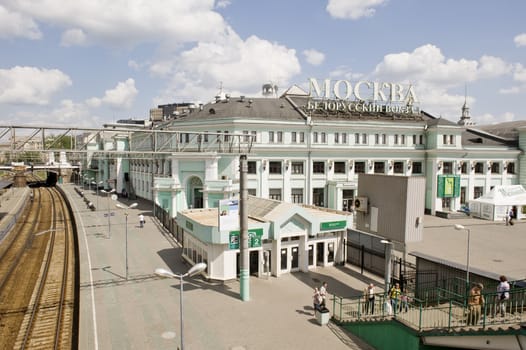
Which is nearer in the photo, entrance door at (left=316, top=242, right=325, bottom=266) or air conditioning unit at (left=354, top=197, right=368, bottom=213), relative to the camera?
air conditioning unit at (left=354, top=197, right=368, bottom=213)

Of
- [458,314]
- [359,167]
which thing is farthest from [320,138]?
[458,314]

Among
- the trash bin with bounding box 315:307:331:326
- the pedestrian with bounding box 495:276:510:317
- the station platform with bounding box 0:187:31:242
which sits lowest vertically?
the station platform with bounding box 0:187:31:242

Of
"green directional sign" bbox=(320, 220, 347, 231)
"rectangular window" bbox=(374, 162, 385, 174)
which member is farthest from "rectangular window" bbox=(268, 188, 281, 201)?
"green directional sign" bbox=(320, 220, 347, 231)

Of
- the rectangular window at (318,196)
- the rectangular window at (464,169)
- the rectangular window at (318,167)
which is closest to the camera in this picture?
the rectangular window at (318,167)

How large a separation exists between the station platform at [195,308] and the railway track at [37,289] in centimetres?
156

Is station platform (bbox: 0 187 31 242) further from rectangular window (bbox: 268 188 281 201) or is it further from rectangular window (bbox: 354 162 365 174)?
rectangular window (bbox: 354 162 365 174)

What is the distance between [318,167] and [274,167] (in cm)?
586

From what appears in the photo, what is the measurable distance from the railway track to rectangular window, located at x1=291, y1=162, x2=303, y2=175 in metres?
25.0

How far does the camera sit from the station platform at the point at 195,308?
15.1 m

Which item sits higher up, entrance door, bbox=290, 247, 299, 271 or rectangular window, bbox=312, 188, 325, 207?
rectangular window, bbox=312, 188, 325, 207

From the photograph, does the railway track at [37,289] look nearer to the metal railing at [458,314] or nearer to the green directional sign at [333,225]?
the metal railing at [458,314]

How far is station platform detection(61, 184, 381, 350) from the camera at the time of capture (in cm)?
1506

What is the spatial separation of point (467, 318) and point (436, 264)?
6192 millimetres

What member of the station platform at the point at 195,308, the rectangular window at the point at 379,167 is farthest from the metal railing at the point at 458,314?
the rectangular window at the point at 379,167
